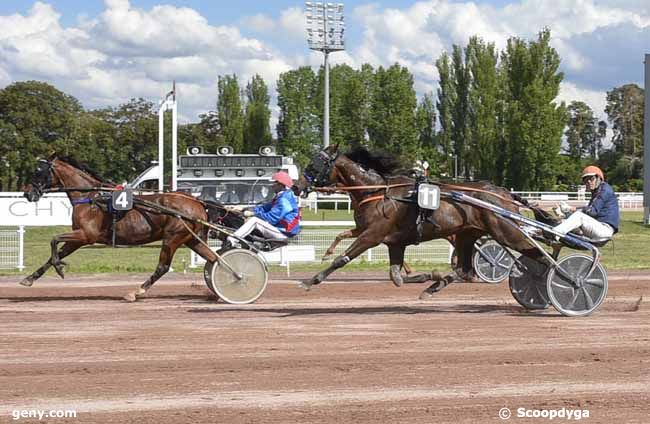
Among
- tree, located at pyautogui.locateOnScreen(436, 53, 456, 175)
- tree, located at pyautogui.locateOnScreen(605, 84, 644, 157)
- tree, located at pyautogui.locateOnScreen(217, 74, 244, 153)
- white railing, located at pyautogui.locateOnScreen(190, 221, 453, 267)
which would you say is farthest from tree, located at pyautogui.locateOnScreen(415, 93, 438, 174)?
white railing, located at pyautogui.locateOnScreen(190, 221, 453, 267)

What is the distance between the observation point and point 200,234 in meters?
10.8

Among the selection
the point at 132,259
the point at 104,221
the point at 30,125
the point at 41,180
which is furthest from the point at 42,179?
the point at 30,125

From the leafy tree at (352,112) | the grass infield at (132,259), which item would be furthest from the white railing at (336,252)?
the leafy tree at (352,112)

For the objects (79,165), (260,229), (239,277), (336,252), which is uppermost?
(79,165)

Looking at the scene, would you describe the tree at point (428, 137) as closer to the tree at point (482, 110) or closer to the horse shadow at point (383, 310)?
the tree at point (482, 110)

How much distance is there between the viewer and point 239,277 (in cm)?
1030

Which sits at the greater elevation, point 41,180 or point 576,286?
point 41,180

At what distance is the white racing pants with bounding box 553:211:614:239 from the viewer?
9.03 metres

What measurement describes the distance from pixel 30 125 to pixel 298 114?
50.1 ft

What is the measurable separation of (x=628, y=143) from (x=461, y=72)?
79.3ft

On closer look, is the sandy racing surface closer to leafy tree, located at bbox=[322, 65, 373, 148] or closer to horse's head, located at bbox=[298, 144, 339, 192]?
horse's head, located at bbox=[298, 144, 339, 192]

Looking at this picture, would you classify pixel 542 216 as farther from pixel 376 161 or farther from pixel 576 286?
pixel 376 161

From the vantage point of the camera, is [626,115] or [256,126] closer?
[256,126]

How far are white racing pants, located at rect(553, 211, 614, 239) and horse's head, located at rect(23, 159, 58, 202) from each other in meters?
5.74
